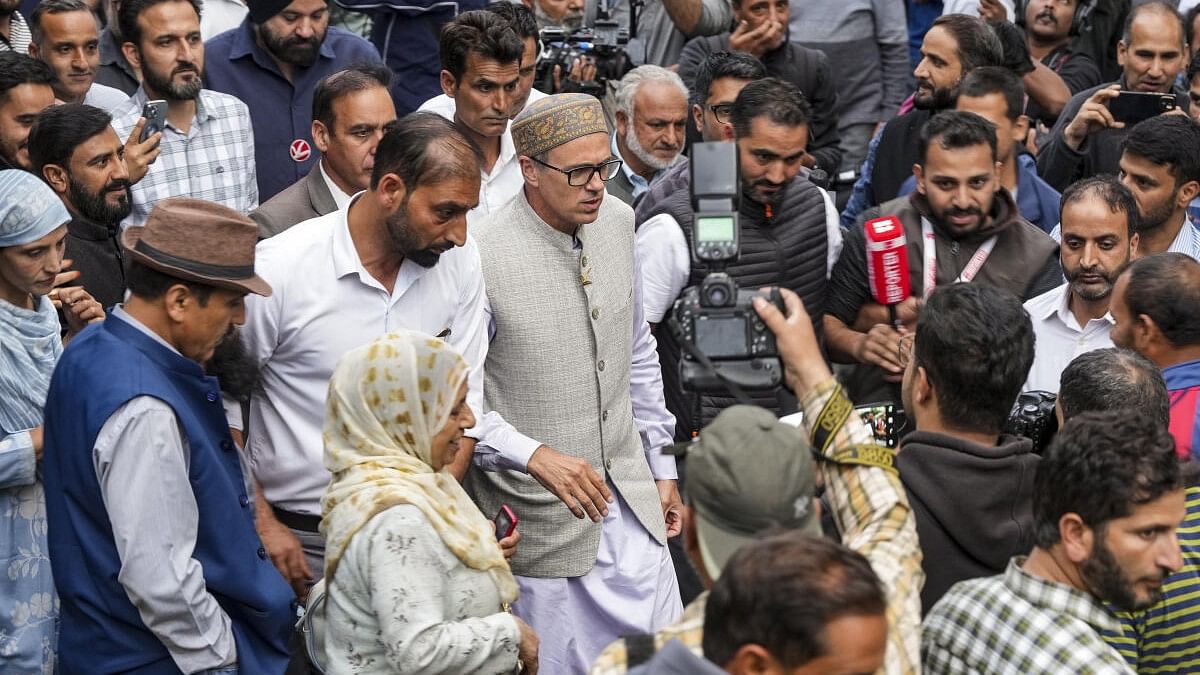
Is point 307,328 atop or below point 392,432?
below

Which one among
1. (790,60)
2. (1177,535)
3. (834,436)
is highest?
(834,436)

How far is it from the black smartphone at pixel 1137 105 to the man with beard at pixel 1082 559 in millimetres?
4054

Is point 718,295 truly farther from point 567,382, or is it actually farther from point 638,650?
point 567,382

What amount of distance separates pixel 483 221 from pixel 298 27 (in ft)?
7.09

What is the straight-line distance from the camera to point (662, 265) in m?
5.26

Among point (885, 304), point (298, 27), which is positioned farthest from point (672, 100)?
point (885, 304)

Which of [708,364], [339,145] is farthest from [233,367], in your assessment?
[708,364]

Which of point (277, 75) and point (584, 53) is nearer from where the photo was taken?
point (277, 75)

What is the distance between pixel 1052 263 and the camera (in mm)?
5469

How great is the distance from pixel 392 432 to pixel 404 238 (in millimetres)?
874

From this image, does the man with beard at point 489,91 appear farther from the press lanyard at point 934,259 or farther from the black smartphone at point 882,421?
the black smartphone at point 882,421

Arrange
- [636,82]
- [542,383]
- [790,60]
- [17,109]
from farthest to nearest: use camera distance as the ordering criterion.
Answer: [790,60], [636,82], [17,109], [542,383]

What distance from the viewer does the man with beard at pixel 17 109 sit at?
18.3 ft

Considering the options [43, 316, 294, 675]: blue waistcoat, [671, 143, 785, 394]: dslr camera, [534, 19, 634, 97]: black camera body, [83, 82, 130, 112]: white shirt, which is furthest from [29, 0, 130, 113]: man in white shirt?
[671, 143, 785, 394]: dslr camera
